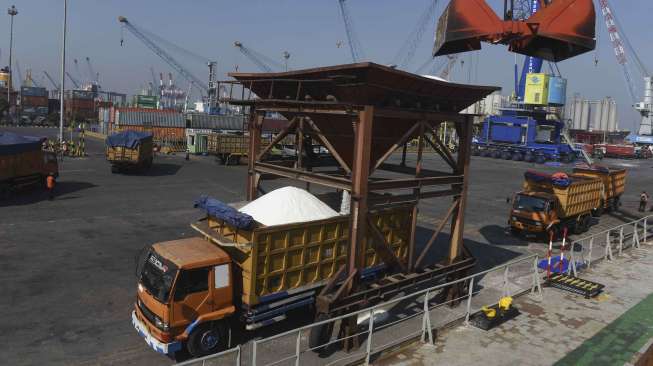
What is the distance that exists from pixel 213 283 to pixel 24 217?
56.3 feet

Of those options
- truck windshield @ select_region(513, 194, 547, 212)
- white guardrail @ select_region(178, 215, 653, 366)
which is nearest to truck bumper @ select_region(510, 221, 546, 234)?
truck windshield @ select_region(513, 194, 547, 212)

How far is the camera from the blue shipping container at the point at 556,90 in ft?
271

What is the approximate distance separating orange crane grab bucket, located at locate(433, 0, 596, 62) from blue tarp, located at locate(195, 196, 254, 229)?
31.2ft

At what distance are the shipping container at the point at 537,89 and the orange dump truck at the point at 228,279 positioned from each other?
264 ft

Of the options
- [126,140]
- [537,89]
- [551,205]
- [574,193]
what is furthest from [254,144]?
[537,89]

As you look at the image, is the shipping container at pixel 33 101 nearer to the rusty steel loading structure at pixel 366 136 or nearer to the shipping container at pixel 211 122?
the shipping container at pixel 211 122

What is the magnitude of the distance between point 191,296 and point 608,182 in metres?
29.9

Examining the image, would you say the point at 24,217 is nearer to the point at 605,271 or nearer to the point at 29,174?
the point at 29,174

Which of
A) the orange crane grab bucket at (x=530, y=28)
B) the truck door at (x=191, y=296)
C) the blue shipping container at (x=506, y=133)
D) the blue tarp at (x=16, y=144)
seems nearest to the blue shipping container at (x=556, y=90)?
the blue shipping container at (x=506, y=133)

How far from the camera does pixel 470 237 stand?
76.8ft

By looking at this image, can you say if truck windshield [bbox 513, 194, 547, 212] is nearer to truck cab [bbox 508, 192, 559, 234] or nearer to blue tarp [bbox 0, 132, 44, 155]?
truck cab [bbox 508, 192, 559, 234]

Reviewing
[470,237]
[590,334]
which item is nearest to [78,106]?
[470,237]

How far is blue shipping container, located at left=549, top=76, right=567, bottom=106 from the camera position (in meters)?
82.7

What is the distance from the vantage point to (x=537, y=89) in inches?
3243
